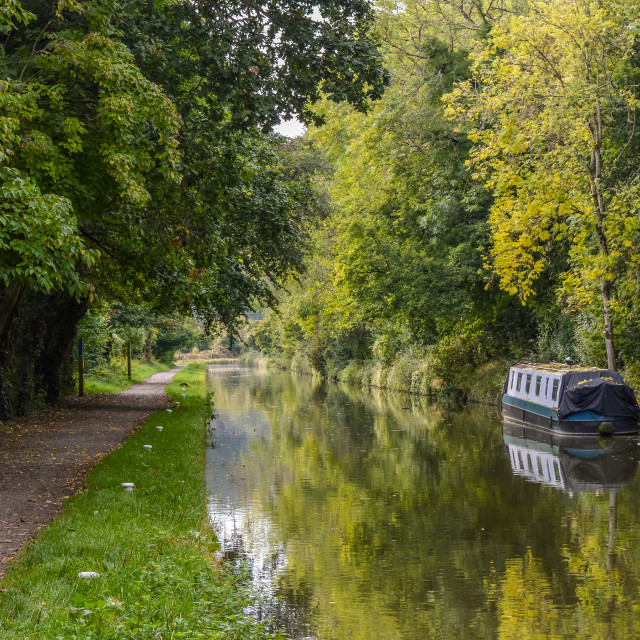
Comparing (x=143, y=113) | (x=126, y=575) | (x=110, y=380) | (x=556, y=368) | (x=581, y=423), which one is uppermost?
(x=143, y=113)

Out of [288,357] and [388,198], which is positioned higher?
[388,198]

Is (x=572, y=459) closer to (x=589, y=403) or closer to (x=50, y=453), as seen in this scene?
(x=589, y=403)

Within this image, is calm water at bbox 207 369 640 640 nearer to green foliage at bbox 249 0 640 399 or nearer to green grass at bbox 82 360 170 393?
green foliage at bbox 249 0 640 399

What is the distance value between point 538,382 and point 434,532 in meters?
12.5

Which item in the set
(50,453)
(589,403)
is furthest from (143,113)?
(589,403)

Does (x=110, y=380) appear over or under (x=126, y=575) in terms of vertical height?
under

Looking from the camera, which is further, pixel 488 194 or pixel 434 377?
pixel 434 377

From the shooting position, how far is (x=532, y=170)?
22.9 metres

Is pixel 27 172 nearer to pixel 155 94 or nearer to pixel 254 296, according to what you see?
pixel 155 94

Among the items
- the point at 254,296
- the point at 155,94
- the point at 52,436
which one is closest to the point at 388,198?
the point at 254,296

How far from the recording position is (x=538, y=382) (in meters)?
22.5

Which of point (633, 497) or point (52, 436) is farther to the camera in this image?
point (52, 436)

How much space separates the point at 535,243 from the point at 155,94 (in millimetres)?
16705

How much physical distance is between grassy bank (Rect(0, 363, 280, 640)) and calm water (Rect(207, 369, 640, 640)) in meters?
0.70
